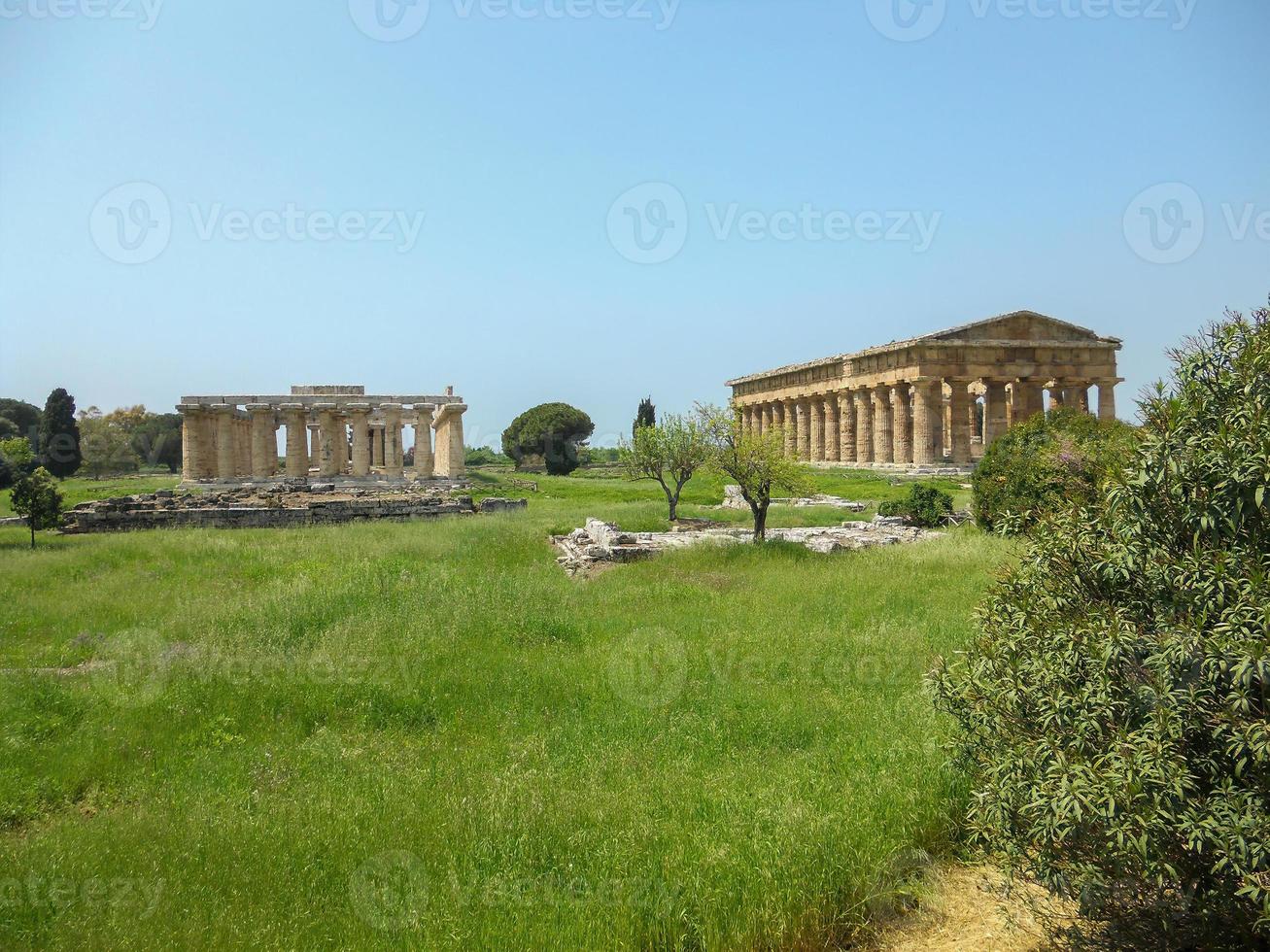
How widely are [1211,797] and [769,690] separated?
15.8 ft

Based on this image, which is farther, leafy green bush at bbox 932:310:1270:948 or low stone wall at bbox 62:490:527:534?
low stone wall at bbox 62:490:527:534

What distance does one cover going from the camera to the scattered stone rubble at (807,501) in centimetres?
2930

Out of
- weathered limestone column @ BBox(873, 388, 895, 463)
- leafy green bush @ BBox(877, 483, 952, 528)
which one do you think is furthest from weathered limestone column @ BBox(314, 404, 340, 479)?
leafy green bush @ BBox(877, 483, 952, 528)

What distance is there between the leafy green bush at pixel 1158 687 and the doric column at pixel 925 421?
41308 millimetres

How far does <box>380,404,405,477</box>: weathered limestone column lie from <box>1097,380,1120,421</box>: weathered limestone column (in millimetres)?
39240

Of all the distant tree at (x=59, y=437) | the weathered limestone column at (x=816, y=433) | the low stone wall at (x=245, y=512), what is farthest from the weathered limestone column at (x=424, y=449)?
the weathered limestone column at (x=816, y=433)

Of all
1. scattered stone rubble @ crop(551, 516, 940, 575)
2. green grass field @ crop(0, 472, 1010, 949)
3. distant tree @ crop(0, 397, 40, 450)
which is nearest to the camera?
green grass field @ crop(0, 472, 1010, 949)

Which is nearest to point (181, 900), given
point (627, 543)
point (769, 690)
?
point (769, 690)

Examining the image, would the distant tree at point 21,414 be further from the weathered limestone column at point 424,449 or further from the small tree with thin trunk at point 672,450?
the small tree with thin trunk at point 672,450

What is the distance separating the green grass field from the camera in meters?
4.66

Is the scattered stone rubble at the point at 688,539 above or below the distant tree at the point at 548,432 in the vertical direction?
below

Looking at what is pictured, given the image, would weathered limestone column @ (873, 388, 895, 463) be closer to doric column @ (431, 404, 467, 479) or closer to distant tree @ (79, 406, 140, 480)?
doric column @ (431, 404, 467, 479)

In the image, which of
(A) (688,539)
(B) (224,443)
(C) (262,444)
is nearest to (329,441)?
(C) (262,444)

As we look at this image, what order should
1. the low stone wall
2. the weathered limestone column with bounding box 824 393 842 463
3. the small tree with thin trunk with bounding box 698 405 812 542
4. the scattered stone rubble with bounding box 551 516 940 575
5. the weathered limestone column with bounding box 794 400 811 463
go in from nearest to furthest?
the scattered stone rubble with bounding box 551 516 940 575 → the small tree with thin trunk with bounding box 698 405 812 542 → the low stone wall → the weathered limestone column with bounding box 824 393 842 463 → the weathered limestone column with bounding box 794 400 811 463
